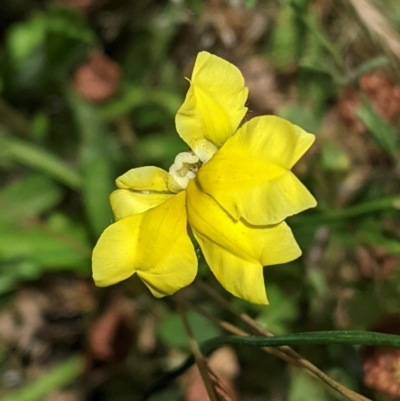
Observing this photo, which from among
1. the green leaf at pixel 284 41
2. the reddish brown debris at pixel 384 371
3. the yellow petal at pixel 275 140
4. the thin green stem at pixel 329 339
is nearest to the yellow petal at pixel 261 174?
the yellow petal at pixel 275 140

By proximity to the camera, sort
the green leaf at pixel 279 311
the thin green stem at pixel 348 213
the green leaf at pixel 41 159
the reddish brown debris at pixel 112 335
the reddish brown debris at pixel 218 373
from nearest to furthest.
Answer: the thin green stem at pixel 348 213, the green leaf at pixel 279 311, the reddish brown debris at pixel 218 373, the reddish brown debris at pixel 112 335, the green leaf at pixel 41 159

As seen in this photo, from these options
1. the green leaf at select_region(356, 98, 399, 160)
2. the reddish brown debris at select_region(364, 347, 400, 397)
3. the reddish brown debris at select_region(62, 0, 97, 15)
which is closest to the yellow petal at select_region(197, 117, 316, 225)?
the reddish brown debris at select_region(364, 347, 400, 397)

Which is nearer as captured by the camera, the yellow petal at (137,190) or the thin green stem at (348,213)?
the yellow petal at (137,190)

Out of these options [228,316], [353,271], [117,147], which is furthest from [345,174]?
[117,147]

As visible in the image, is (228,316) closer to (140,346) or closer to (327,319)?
(327,319)

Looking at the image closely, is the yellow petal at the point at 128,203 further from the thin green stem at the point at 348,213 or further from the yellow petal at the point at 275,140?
the thin green stem at the point at 348,213

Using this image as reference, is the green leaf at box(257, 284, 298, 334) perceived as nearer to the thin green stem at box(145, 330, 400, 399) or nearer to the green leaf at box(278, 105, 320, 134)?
the green leaf at box(278, 105, 320, 134)

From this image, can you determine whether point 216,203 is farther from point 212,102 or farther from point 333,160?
point 333,160
